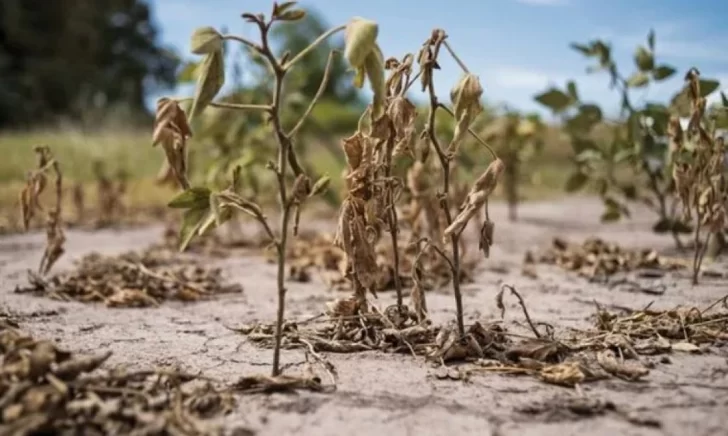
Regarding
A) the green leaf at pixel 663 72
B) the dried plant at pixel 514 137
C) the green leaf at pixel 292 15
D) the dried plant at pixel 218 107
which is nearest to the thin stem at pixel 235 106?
the dried plant at pixel 218 107

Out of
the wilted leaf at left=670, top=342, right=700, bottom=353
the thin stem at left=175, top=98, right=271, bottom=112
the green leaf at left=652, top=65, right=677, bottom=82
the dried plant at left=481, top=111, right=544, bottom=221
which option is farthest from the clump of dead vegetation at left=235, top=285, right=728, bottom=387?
the dried plant at left=481, top=111, right=544, bottom=221

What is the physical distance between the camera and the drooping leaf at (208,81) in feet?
4.15

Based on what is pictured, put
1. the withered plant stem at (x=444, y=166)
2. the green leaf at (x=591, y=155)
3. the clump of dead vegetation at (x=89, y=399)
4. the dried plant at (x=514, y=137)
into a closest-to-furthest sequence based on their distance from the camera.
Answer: the clump of dead vegetation at (x=89, y=399), the withered plant stem at (x=444, y=166), the green leaf at (x=591, y=155), the dried plant at (x=514, y=137)

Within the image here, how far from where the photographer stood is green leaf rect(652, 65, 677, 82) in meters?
2.63

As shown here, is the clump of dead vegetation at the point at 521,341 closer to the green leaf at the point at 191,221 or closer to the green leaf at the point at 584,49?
the green leaf at the point at 191,221

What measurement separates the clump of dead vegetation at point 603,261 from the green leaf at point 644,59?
2.17 ft

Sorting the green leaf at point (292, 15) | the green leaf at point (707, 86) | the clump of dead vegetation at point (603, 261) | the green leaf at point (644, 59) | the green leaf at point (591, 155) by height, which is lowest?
the clump of dead vegetation at point (603, 261)

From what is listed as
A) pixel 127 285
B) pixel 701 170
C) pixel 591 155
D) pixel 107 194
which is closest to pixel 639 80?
pixel 591 155

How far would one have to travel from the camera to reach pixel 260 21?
1.28 metres

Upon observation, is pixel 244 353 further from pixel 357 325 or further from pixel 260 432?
pixel 260 432

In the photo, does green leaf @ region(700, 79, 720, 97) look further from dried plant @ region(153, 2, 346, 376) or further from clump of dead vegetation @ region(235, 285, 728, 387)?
dried plant @ region(153, 2, 346, 376)

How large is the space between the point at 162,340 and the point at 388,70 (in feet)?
2.58

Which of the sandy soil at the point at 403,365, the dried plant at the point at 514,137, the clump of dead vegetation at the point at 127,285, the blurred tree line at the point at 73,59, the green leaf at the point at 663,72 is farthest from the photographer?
the blurred tree line at the point at 73,59

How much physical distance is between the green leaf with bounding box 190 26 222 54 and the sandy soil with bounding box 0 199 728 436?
578 millimetres
